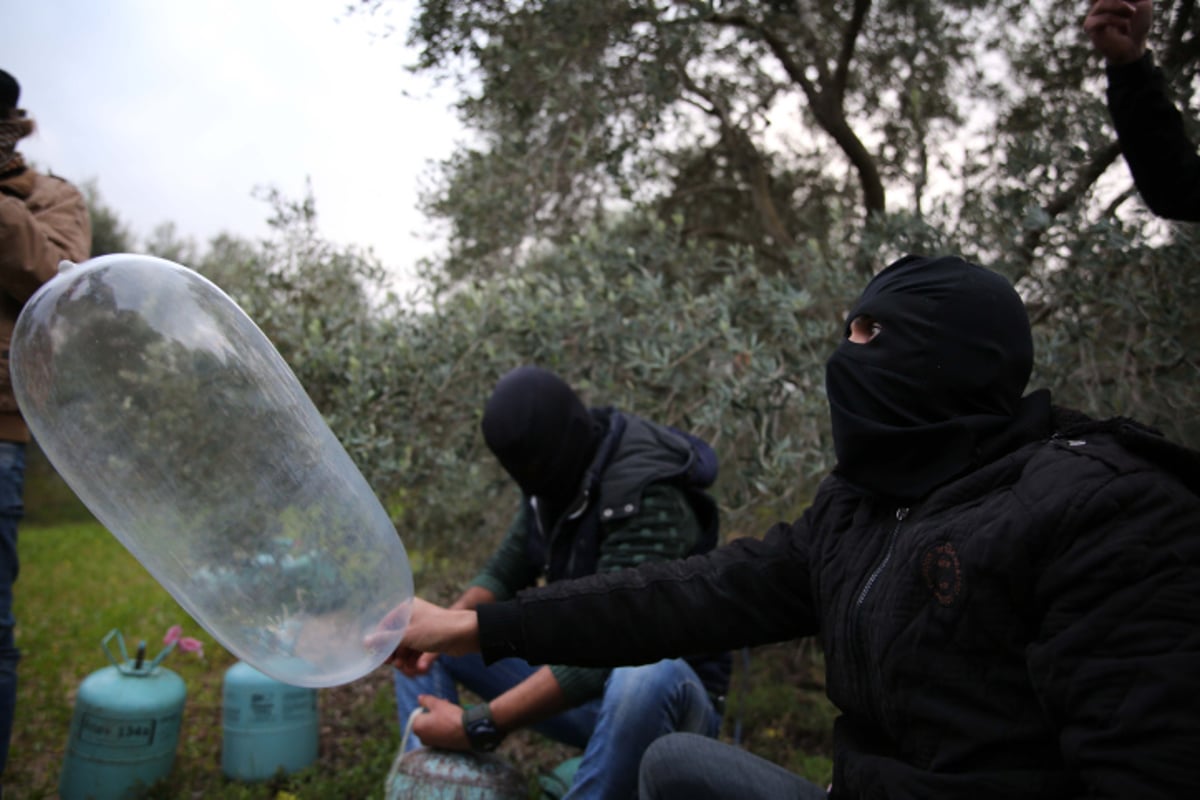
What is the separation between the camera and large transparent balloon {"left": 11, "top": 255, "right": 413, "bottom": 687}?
1646 millimetres

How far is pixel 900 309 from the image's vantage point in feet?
5.06

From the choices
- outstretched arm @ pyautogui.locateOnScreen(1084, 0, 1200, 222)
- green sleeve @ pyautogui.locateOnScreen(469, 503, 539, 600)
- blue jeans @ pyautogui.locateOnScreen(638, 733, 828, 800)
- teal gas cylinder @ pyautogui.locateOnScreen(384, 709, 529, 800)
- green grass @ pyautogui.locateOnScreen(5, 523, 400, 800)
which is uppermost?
outstretched arm @ pyautogui.locateOnScreen(1084, 0, 1200, 222)

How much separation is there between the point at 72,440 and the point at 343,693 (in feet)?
10.1

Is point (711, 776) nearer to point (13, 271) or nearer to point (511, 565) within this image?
point (511, 565)

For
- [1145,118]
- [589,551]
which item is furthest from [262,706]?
[1145,118]

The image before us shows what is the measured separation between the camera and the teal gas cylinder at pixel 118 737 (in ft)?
9.84

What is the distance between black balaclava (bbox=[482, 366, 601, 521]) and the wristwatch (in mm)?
681

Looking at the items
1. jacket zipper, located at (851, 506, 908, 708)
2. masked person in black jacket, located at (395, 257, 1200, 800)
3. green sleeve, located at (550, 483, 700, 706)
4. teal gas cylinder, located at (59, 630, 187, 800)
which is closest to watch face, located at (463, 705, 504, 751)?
green sleeve, located at (550, 483, 700, 706)

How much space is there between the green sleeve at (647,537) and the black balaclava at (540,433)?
0.25m

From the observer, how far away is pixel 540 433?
2.66m

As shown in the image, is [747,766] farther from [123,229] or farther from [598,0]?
[123,229]

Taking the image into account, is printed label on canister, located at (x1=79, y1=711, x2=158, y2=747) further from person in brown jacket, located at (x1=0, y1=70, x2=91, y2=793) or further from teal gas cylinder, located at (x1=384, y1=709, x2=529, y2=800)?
teal gas cylinder, located at (x1=384, y1=709, x2=529, y2=800)

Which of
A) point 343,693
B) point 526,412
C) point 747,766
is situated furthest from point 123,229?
point 747,766

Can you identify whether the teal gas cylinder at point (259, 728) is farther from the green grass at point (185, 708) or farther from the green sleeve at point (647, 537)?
the green sleeve at point (647, 537)
